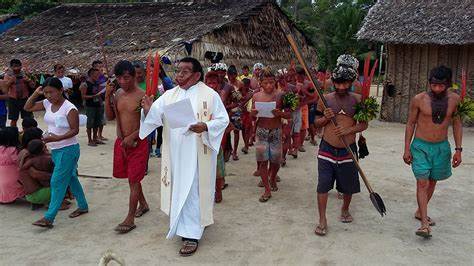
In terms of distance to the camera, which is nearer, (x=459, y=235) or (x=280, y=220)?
(x=459, y=235)

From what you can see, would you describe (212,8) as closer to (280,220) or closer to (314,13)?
(280,220)

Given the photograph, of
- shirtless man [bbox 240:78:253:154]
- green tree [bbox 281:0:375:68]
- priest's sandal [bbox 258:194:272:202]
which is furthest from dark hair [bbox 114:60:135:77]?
green tree [bbox 281:0:375:68]

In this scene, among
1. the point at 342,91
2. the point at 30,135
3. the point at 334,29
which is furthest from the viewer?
the point at 334,29

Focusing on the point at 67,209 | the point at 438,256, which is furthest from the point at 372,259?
the point at 67,209

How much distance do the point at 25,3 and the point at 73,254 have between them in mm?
25169

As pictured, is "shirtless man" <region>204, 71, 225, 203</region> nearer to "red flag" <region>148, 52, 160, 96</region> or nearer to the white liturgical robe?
the white liturgical robe

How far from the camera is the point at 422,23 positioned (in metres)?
11.6

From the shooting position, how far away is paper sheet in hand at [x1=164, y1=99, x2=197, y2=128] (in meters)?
3.82

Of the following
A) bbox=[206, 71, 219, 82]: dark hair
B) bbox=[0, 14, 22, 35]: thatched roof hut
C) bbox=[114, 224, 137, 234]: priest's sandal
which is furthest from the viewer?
bbox=[0, 14, 22, 35]: thatched roof hut

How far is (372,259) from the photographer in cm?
386

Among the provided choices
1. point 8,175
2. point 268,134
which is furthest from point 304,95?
point 8,175

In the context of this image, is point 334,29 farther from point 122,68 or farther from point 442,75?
point 122,68

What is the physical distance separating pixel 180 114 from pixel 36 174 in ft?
7.39

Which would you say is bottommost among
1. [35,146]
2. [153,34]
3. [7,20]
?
[35,146]
